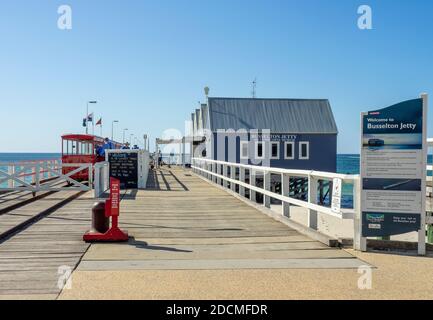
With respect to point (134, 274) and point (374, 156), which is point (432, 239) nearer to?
point (374, 156)

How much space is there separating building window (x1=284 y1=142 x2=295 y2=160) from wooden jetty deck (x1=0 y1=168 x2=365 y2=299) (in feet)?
80.1

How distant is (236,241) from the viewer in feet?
27.9

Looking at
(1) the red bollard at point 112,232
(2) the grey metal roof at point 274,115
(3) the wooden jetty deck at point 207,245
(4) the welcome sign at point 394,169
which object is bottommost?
(3) the wooden jetty deck at point 207,245

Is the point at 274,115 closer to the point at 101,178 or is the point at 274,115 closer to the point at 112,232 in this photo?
the point at 101,178

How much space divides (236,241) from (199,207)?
198 inches

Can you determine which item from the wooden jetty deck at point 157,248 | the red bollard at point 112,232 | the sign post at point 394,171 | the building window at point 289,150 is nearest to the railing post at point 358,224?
the sign post at point 394,171

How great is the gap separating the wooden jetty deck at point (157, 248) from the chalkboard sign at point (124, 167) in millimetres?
7287

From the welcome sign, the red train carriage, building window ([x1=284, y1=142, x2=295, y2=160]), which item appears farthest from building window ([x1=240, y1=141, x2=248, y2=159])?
the welcome sign

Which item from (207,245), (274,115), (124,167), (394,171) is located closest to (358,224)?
(394,171)

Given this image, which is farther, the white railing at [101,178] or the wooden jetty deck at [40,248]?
the white railing at [101,178]

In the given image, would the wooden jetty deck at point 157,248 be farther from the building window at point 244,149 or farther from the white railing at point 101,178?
the building window at point 244,149

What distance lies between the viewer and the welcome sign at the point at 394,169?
24.1ft

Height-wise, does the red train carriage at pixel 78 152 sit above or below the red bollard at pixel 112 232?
above
